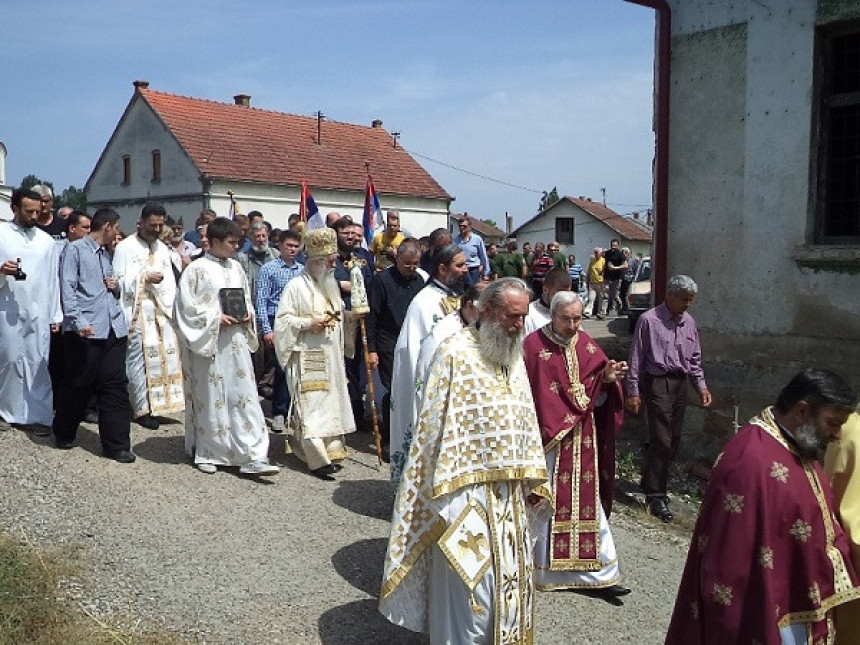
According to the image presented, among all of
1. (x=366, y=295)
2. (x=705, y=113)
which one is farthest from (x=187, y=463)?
(x=705, y=113)

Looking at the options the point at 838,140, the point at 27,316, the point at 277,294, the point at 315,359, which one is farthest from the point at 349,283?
the point at 838,140

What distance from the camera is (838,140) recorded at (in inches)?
343

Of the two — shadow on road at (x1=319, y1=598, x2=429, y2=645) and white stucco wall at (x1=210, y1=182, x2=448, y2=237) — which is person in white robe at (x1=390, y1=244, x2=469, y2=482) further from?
white stucco wall at (x1=210, y1=182, x2=448, y2=237)

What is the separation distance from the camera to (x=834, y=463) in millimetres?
3830

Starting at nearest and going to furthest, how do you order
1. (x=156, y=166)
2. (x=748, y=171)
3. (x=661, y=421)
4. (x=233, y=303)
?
(x=233, y=303)
(x=661, y=421)
(x=748, y=171)
(x=156, y=166)

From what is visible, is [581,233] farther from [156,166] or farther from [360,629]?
[360,629]

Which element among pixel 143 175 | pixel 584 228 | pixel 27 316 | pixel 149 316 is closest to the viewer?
pixel 27 316

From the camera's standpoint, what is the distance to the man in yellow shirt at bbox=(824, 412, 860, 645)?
370cm

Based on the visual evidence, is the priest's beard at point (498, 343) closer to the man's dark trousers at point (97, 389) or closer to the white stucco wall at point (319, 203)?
the man's dark trousers at point (97, 389)

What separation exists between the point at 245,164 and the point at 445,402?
3048cm

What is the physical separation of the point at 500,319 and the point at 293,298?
10.7 feet

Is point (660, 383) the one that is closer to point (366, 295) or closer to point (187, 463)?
point (366, 295)

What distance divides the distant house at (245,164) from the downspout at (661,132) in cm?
2451

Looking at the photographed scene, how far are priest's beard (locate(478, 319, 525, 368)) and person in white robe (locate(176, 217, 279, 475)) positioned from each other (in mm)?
3150
